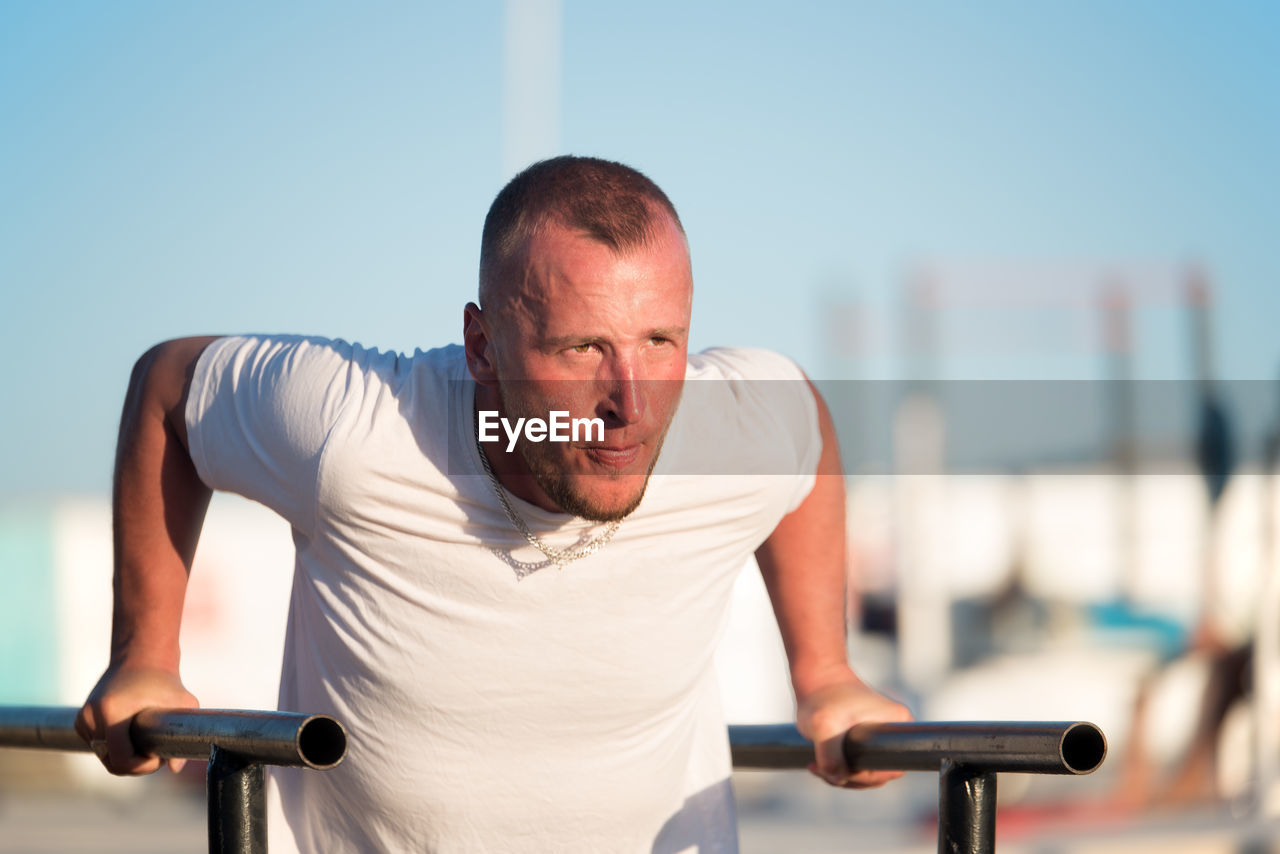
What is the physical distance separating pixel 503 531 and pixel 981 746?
0.65 metres

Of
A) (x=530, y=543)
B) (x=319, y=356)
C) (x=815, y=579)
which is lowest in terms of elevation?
(x=815, y=579)

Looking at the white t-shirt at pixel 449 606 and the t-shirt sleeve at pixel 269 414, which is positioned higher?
the t-shirt sleeve at pixel 269 414

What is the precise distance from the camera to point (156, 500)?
6.16 ft

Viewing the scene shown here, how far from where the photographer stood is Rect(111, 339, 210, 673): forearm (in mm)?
1854

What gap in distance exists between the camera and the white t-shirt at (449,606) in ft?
5.65

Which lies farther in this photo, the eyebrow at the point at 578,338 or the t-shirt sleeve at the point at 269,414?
the t-shirt sleeve at the point at 269,414

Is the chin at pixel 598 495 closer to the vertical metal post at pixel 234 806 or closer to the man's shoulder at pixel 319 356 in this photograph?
the man's shoulder at pixel 319 356

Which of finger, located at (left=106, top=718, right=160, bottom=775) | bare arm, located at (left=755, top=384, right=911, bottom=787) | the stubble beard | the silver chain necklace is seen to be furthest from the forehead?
finger, located at (left=106, top=718, right=160, bottom=775)

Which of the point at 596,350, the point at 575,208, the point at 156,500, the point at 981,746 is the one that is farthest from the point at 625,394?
the point at 156,500

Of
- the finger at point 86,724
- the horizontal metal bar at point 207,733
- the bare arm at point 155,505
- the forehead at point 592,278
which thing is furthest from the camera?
the bare arm at point 155,505

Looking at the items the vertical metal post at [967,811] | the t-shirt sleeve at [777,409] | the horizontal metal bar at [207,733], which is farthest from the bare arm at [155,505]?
the vertical metal post at [967,811]

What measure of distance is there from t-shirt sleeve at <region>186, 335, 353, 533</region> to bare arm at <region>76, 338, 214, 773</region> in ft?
0.19

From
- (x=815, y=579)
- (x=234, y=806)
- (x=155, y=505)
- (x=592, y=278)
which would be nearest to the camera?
(x=234, y=806)

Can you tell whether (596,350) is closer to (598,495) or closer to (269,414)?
(598,495)
